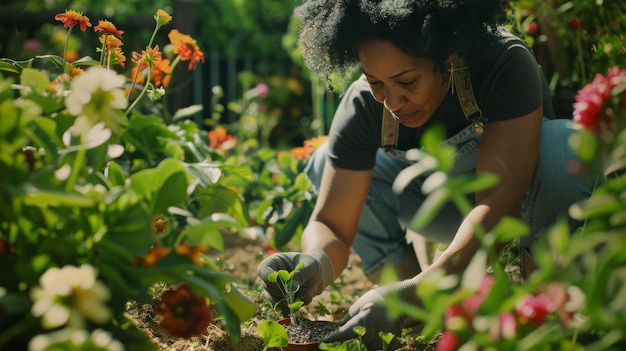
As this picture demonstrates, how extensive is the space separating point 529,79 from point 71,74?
105 centimetres

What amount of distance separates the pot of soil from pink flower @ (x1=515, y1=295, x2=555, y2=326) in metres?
0.67

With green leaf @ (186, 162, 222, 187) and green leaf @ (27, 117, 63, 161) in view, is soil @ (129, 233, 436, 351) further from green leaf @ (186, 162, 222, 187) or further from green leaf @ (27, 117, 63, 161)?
green leaf @ (27, 117, 63, 161)

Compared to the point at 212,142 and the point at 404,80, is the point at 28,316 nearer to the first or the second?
the point at 404,80

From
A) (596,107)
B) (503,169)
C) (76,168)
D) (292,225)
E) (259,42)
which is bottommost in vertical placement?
(259,42)

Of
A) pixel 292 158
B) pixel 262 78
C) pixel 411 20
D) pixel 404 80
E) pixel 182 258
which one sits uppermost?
pixel 411 20

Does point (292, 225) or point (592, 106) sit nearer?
point (592, 106)

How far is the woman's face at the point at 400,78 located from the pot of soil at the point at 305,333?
52 centimetres

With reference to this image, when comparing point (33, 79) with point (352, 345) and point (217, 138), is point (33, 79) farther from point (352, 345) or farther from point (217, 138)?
point (217, 138)

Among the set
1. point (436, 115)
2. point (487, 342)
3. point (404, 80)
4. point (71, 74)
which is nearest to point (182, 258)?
point (487, 342)

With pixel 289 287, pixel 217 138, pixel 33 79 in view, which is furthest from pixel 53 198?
pixel 217 138

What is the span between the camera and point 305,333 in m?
1.67

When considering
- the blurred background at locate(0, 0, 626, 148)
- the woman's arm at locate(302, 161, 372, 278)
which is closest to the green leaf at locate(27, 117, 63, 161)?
the woman's arm at locate(302, 161, 372, 278)

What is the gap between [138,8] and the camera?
203 inches

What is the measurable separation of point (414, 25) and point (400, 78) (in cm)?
12
